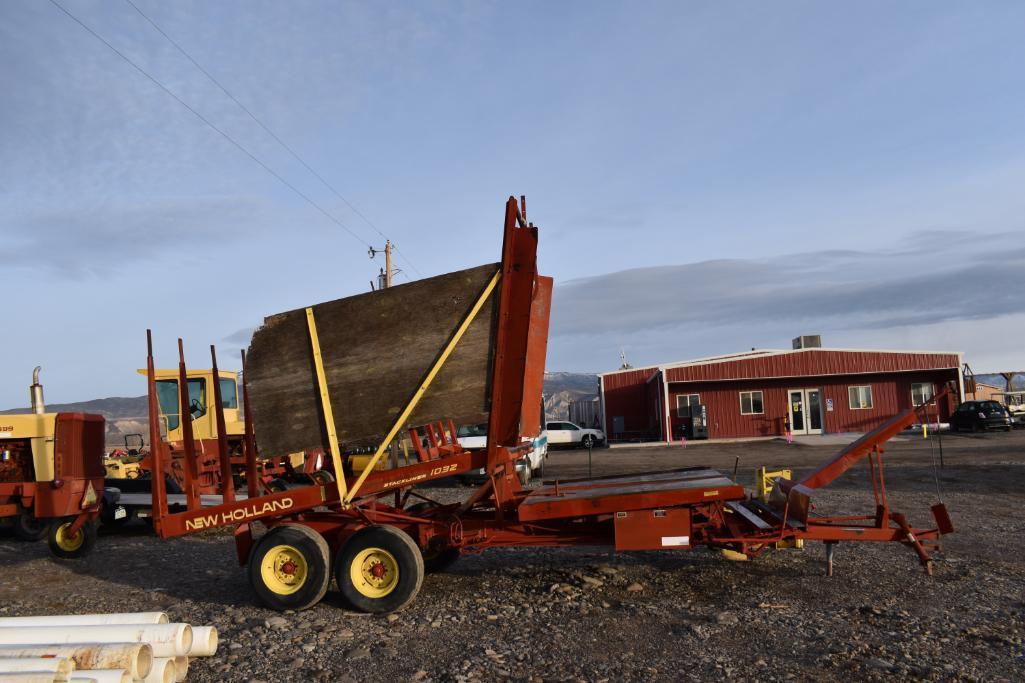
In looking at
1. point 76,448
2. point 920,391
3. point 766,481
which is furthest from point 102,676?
point 920,391

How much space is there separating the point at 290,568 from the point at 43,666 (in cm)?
275

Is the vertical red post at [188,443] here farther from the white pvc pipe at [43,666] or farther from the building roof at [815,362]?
the building roof at [815,362]

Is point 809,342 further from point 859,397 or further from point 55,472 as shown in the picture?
point 55,472

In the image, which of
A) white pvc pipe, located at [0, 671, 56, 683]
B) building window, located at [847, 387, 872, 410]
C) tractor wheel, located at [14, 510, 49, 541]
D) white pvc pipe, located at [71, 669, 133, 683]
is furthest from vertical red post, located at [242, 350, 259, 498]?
building window, located at [847, 387, 872, 410]

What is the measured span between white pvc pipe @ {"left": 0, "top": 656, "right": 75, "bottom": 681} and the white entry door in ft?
111

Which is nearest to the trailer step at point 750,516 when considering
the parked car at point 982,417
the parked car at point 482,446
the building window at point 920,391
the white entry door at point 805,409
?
the parked car at point 482,446

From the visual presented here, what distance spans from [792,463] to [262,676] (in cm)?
1883

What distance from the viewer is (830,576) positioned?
7535 millimetres

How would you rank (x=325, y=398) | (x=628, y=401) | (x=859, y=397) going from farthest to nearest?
(x=628, y=401), (x=859, y=397), (x=325, y=398)

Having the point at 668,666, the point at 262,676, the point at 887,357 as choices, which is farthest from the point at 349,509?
the point at 887,357

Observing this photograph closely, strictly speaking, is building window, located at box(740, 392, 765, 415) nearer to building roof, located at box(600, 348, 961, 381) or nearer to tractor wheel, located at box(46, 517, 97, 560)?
building roof, located at box(600, 348, 961, 381)

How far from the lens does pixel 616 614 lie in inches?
260

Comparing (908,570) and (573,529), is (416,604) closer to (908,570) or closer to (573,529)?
(573,529)

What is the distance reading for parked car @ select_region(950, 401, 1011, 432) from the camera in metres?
32.2
